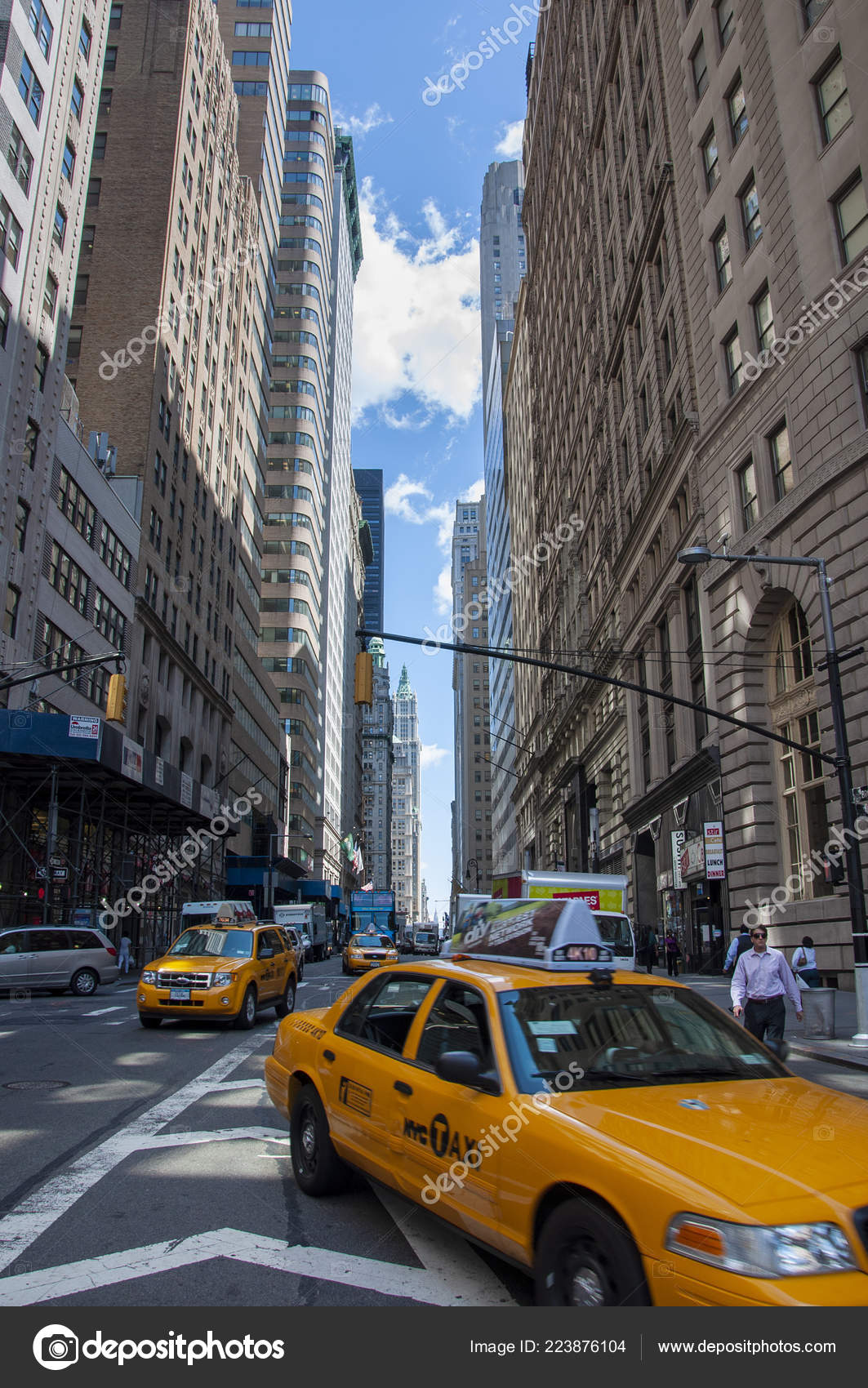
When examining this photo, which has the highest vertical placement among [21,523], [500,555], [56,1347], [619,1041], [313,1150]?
[500,555]

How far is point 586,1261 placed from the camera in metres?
3.52

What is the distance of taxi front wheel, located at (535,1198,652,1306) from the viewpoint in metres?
3.29

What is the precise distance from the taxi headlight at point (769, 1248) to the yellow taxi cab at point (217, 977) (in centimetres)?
1189

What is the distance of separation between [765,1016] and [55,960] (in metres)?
17.2

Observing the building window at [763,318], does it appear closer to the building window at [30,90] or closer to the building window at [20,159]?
the building window at [20,159]

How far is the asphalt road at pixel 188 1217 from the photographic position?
431cm

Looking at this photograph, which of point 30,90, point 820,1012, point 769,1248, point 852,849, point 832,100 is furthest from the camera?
point 30,90

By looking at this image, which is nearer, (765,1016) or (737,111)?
(765,1016)

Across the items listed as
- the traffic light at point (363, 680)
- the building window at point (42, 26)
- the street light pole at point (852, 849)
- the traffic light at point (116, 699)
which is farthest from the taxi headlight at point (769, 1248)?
the building window at point (42, 26)

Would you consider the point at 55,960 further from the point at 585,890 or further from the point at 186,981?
the point at 585,890

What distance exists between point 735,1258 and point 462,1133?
159cm

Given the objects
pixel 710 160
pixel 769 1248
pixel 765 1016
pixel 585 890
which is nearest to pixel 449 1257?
pixel 769 1248

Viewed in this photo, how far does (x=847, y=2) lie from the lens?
2039cm

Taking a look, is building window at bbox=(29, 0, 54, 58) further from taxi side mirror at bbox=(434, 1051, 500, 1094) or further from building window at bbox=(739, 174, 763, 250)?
taxi side mirror at bbox=(434, 1051, 500, 1094)
